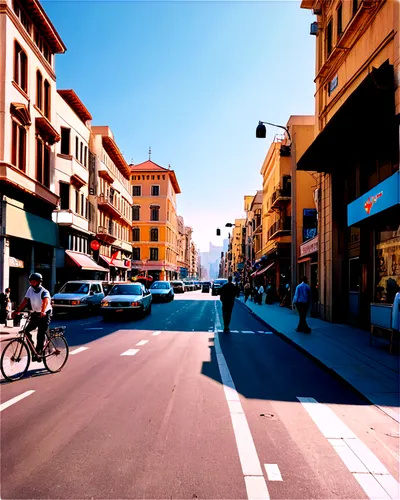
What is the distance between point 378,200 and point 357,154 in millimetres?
5930

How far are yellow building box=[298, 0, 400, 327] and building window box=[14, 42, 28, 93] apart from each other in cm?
1485

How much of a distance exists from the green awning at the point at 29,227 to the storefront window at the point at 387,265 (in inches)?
655

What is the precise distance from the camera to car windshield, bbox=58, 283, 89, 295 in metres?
23.1

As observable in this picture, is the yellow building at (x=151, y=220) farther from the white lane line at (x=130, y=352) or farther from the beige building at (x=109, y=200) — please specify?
the white lane line at (x=130, y=352)

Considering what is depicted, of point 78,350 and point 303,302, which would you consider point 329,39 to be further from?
point 78,350

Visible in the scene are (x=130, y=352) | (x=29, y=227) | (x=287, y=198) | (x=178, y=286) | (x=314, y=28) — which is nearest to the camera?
(x=130, y=352)

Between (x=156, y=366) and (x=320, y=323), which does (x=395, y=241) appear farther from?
(x=156, y=366)

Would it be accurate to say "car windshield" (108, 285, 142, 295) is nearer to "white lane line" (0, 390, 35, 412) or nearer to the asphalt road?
the asphalt road

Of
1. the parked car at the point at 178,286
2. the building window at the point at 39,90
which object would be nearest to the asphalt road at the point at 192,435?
the building window at the point at 39,90

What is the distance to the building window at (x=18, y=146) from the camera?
23.3 m

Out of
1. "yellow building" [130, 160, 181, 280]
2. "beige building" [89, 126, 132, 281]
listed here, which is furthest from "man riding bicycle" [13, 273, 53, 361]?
"yellow building" [130, 160, 181, 280]

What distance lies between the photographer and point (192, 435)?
5.09 metres

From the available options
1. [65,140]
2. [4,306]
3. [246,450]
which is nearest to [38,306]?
[246,450]

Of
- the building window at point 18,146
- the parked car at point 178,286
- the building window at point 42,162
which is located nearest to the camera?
the building window at point 18,146
